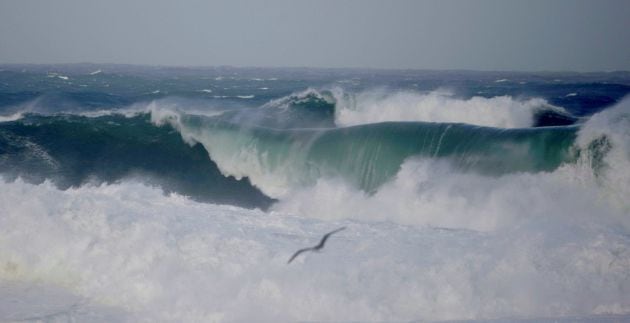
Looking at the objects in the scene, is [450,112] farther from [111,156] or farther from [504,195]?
[111,156]

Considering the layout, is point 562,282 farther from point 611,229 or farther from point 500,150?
point 500,150

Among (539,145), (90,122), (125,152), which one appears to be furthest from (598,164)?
(90,122)

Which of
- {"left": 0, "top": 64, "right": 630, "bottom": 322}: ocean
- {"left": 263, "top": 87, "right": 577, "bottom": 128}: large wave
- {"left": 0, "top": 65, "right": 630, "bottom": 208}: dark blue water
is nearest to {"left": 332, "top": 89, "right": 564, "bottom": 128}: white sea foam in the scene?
{"left": 263, "top": 87, "right": 577, "bottom": 128}: large wave

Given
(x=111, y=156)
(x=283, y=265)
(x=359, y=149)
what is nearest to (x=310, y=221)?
(x=283, y=265)

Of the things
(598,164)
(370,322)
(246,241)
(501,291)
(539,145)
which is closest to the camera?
(370,322)

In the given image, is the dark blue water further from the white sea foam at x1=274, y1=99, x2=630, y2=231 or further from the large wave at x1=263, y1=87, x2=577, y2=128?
the large wave at x1=263, y1=87, x2=577, y2=128

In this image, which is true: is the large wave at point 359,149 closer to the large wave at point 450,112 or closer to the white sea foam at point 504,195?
the white sea foam at point 504,195

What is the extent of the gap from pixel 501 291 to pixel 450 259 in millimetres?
824

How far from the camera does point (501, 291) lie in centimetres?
575

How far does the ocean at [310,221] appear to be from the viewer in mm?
5559

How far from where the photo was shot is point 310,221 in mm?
8836

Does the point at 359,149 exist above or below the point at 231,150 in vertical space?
above

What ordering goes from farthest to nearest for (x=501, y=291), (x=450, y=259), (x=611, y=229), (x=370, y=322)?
(x=611, y=229) → (x=450, y=259) → (x=501, y=291) → (x=370, y=322)

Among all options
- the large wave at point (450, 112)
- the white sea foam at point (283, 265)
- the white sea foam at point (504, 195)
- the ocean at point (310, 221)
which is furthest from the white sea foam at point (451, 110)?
the white sea foam at point (283, 265)
